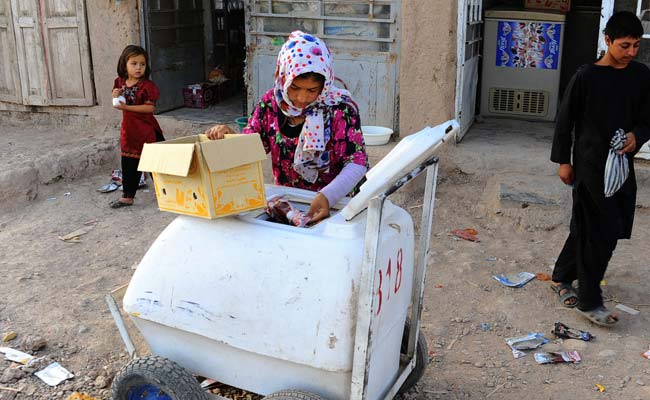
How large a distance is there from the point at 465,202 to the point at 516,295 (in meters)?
1.46

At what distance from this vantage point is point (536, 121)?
683 centimetres

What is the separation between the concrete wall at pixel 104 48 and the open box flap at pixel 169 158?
15.8ft

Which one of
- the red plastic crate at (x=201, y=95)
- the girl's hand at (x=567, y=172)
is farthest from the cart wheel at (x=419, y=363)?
the red plastic crate at (x=201, y=95)

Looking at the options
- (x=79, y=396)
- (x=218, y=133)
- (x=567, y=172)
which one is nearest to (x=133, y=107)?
(x=79, y=396)

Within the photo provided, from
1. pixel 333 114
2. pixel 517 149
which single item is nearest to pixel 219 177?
pixel 333 114

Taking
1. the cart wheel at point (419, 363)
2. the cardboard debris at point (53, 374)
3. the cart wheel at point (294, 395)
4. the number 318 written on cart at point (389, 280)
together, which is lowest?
the cardboard debris at point (53, 374)

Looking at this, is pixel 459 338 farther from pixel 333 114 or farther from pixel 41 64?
pixel 41 64

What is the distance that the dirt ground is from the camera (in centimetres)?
318

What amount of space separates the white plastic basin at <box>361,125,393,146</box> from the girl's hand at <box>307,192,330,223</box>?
3295mm

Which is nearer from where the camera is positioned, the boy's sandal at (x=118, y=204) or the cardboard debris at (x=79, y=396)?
the cardboard debris at (x=79, y=396)

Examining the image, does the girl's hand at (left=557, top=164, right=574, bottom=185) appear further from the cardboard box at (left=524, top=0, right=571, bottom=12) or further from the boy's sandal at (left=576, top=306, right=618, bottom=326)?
the cardboard box at (left=524, top=0, right=571, bottom=12)

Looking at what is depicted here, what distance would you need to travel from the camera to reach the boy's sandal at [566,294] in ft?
12.6

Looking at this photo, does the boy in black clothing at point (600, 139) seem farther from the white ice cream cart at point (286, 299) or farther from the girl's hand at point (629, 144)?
the white ice cream cart at point (286, 299)

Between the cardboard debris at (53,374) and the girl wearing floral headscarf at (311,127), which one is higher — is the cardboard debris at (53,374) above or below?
below
